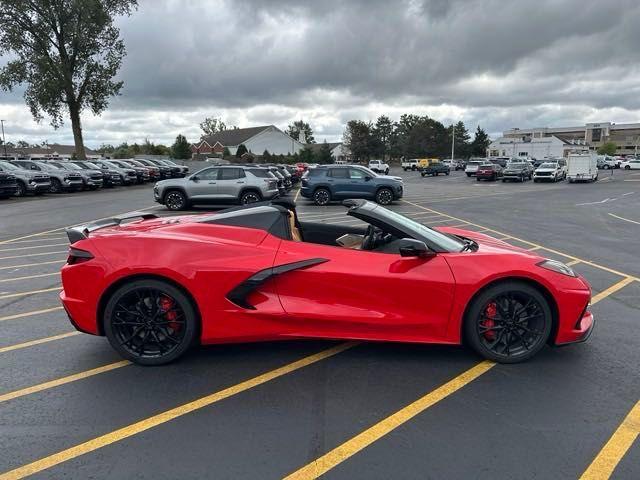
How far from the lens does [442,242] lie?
408 centimetres

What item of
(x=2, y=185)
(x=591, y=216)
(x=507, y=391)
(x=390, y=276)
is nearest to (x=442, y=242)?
(x=390, y=276)

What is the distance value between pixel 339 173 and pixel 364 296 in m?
16.2

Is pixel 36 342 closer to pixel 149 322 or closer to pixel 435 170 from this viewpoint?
pixel 149 322

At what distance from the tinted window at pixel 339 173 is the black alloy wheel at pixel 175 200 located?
606 cm

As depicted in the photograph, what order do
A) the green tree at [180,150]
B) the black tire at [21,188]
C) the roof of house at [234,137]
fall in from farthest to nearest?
the roof of house at [234,137] → the green tree at [180,150] → the black tire at [21,188]

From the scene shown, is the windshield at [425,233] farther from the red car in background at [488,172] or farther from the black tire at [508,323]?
the red car in background at [488,172]

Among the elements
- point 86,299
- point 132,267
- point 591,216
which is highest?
point 132,267

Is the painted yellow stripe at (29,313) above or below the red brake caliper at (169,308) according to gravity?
below

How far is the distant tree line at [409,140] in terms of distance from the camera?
9438cm

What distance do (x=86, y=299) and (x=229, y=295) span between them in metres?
1.17

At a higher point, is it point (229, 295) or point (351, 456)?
point (229, 295)

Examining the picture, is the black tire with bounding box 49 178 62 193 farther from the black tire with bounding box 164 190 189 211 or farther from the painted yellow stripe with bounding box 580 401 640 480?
the painted yellow stripe with bounding box 580 401 640 480

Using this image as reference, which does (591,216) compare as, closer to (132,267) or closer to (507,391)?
(507,391)

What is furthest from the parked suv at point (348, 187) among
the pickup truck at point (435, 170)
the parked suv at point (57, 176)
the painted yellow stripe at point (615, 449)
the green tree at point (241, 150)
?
the green tree at point (241, 150)
